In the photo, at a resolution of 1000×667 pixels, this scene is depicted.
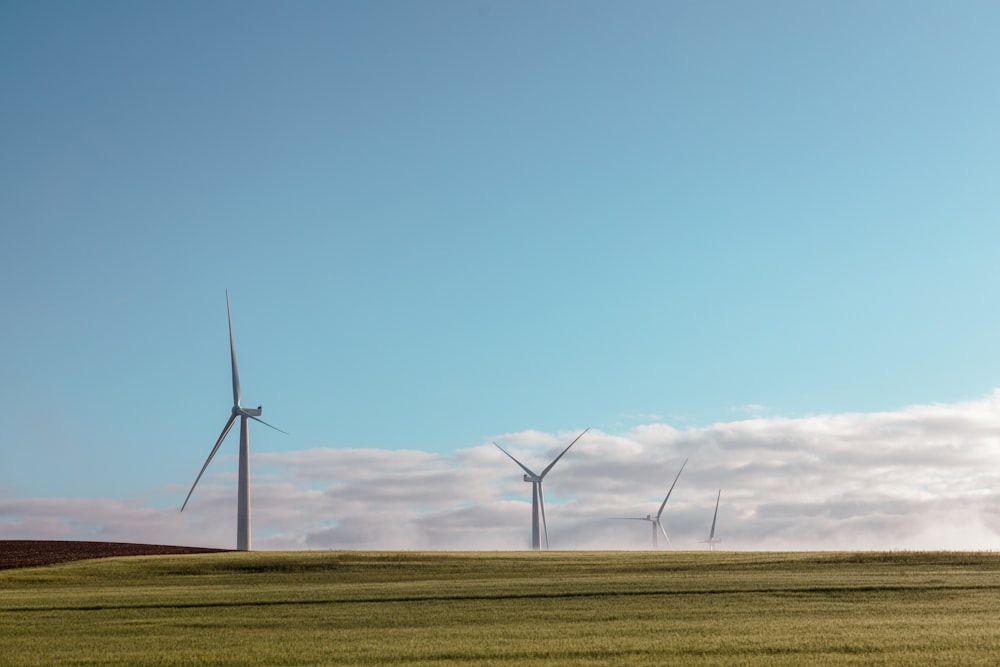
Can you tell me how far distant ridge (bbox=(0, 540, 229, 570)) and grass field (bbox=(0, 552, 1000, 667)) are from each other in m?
7.77

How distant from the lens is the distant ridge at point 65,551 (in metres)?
47.4

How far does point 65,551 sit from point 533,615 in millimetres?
42273

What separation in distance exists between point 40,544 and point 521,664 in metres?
55.9

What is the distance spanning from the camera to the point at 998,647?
14547mm

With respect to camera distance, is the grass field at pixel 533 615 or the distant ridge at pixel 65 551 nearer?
the grass field at pixel 533 615

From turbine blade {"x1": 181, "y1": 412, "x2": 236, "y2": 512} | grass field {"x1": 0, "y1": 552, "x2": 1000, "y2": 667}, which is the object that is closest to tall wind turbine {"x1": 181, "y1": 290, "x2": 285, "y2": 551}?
turbine blade {"x1": 181, "y1": 412, "x2": 236, "y2": 512}

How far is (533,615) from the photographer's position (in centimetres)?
2092

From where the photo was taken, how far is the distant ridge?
1865 inches

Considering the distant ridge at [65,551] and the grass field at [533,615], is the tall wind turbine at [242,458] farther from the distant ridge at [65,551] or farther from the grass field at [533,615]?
the grass field at [533,615]

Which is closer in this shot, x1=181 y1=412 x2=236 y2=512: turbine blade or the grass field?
the grass field

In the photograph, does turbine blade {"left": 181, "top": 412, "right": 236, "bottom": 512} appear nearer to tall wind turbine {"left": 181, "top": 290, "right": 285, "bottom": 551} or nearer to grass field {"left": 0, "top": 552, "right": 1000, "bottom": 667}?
tall wind turbine {"left": 181, "top": 290, "right": 285, "bottom": 551}

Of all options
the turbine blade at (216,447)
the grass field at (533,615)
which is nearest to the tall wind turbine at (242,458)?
the turbine blade at (216,447)

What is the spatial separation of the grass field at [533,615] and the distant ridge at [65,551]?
25.5 feet

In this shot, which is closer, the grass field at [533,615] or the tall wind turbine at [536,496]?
the grass field at [533,615]
